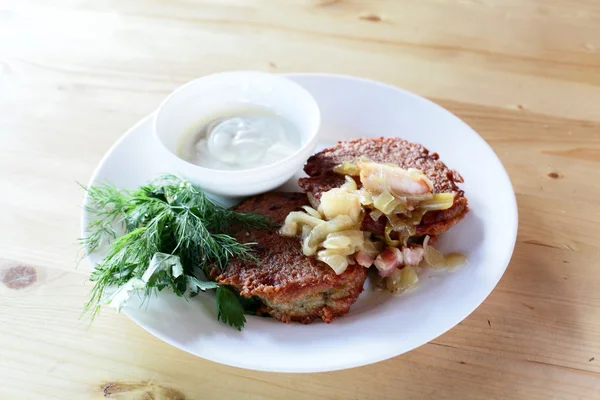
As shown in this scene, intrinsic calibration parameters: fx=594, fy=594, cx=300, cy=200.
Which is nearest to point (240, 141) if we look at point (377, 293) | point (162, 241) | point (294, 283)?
point (162, 241)

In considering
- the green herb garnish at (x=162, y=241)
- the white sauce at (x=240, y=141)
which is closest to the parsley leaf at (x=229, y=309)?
the green herb garnish at (x=162, y=241)

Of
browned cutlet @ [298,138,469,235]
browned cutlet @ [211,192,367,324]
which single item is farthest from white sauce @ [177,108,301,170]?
browned cutlet @ [211,192,367,324]

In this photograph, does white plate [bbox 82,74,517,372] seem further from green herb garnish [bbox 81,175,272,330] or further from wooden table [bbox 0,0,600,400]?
wooden table [bbox 0,0,600,400]

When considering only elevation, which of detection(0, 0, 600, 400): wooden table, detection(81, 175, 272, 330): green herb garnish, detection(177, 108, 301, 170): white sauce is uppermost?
detection(177, 108, 301, 170): white sauce

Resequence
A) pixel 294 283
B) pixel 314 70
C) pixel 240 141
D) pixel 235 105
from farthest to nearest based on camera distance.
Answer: pixel 314 70 → pixel 235 105 → pixel 240 141 → pixel 294 283

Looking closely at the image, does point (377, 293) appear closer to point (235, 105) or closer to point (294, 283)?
point (294, 283)
